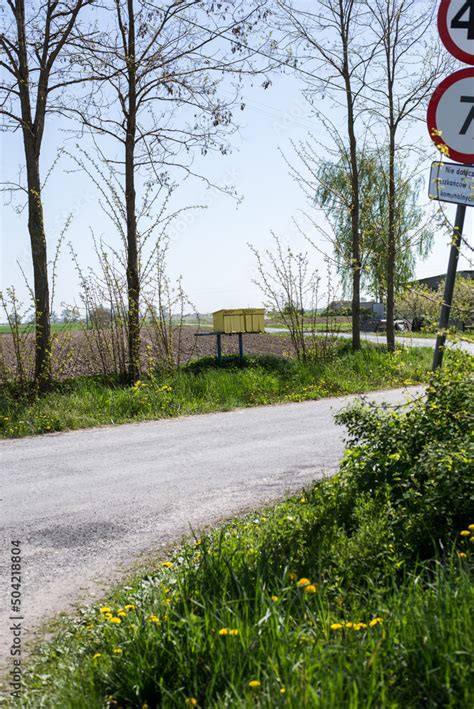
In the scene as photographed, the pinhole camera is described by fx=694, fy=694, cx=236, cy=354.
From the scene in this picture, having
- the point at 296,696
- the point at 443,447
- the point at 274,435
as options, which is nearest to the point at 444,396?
the point at 443,447

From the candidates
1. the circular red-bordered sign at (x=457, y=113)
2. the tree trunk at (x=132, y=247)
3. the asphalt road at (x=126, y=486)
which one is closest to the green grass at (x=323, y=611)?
the asphalt road at (x=126, y=486)

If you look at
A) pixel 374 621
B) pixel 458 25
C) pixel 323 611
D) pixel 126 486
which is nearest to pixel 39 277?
pixel 126 486

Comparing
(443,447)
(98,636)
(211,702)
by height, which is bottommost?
(98,636)

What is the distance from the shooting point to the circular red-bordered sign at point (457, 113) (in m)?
4.91

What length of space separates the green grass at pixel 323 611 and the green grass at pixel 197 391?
3708 mm

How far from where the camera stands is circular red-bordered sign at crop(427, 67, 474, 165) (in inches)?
193

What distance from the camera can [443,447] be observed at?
4.47 m

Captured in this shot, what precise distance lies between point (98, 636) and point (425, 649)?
1.79 m

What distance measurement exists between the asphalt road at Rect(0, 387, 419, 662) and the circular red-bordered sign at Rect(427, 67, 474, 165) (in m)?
1.86

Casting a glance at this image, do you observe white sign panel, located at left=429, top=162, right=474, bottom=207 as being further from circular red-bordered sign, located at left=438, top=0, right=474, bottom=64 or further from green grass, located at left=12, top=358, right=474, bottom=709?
green grass, located at left=12, top=358, right=474, bottom=709

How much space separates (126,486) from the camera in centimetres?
638

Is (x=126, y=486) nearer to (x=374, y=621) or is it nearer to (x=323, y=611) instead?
(x=323, y=611)

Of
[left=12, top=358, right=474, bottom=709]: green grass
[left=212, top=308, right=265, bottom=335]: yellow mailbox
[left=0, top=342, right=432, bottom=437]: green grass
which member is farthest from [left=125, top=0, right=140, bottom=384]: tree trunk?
[left=12, top=358, right=474, bottom=709]: green grass

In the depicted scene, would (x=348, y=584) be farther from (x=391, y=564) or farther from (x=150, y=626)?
(x=150, y=626)
